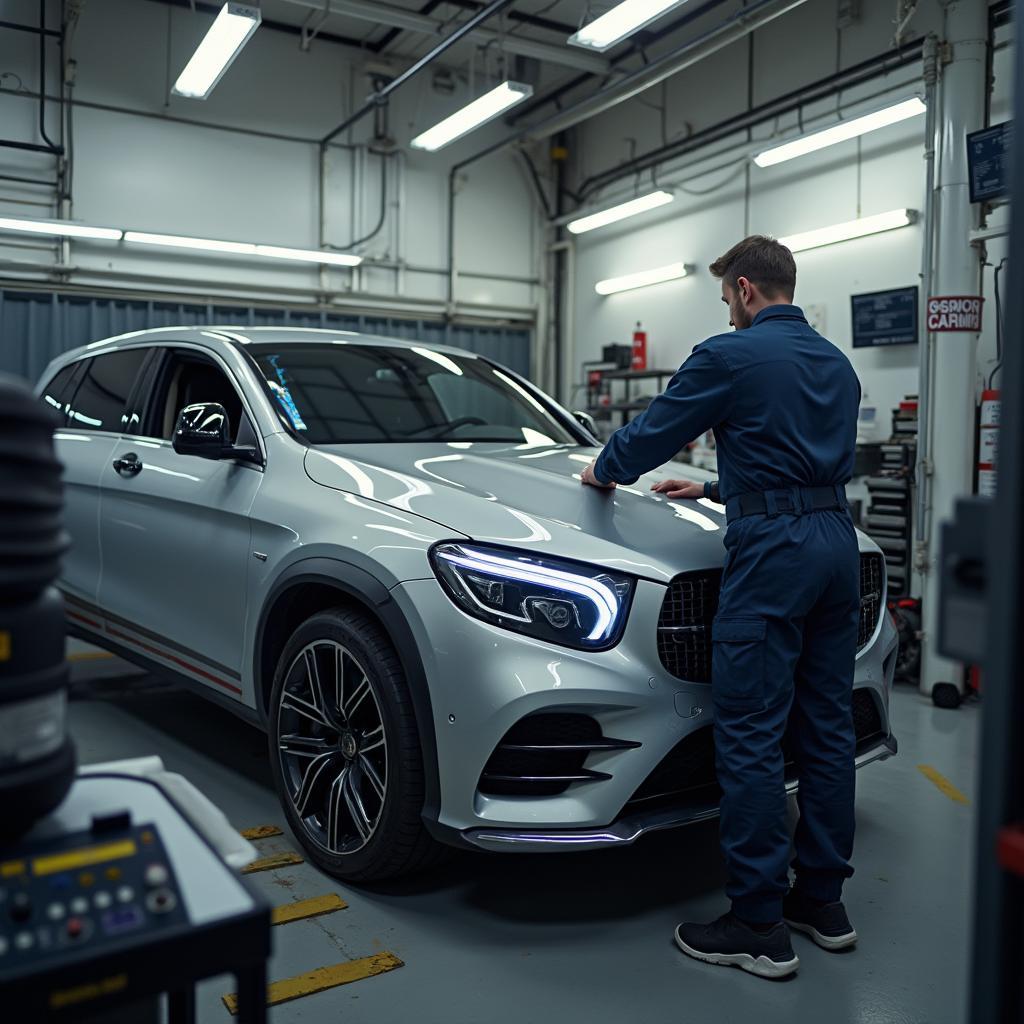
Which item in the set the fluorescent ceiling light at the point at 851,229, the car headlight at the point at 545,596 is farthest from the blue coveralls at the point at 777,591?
the fluorescent ceiling light at the point at 851,229

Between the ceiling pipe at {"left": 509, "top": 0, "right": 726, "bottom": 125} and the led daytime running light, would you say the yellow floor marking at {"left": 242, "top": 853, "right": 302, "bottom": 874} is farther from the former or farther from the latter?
the ceiling pipe at {"left": 509, "top": 0, "right": 726, "bottom": 125}

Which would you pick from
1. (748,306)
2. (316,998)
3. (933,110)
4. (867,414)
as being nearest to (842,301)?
(867,414)

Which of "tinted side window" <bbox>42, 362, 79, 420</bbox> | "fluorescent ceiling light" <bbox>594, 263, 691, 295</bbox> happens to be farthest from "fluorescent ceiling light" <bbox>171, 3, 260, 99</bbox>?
"fluorescent ceiling light" <bbox>594, 263, 691, 295</bbox>

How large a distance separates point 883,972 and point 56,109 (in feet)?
28.1

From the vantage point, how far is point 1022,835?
0.86 m

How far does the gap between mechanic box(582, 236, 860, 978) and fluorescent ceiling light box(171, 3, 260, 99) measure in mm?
4696

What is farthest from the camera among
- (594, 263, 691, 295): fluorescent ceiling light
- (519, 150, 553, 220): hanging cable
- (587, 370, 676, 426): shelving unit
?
(519, 150, 553, 220): hanging cable

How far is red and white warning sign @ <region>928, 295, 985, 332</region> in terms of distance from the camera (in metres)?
4.91

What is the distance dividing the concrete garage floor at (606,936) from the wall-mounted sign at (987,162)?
2994 mm

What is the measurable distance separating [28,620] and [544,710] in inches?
49.4

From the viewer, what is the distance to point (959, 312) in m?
4.91

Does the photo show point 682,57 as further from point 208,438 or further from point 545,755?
point 545,755

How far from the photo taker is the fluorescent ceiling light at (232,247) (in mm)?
7980

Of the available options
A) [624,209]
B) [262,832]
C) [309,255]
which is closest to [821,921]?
[262,832]
